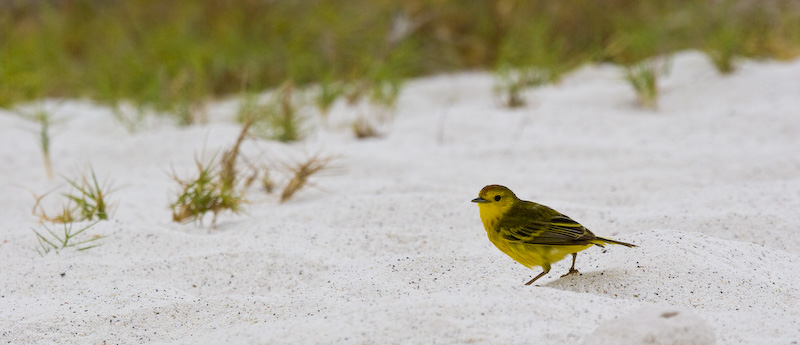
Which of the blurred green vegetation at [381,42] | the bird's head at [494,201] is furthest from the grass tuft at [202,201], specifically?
the blurred green vegetation at [381,42]

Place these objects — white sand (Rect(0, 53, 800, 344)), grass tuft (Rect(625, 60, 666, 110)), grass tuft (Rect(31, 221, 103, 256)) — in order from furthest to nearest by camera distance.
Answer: grass tuft (Rect(625, 60, 666, 110)) < grass tuft (Rect(31, 221, 103, 256)) < white sand (Rect(0, 53, 800, 344))

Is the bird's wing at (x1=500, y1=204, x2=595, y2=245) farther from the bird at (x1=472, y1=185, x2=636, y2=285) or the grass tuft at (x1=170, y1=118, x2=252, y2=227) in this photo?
the grass tuft at (x1=170, y1=118, x2=252, y2=227)

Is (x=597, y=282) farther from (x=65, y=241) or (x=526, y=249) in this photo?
(x=65, y=241)

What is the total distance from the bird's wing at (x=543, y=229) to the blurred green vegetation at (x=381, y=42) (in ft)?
10.9

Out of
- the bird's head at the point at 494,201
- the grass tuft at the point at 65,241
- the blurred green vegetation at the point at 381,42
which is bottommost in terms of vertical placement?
the grass tuft at the point at 65,241

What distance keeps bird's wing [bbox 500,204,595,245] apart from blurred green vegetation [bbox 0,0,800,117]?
10.9 feet

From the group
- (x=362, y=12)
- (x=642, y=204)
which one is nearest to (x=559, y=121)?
(x=642, y=204)

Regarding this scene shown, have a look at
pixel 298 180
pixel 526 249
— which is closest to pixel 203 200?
pixel 298 180

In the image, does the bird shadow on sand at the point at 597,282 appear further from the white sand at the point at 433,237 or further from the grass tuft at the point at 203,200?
the grass tuft at the point at 203,200

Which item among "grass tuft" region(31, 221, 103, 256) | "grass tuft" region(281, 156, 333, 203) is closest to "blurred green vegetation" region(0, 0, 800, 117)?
"grass tuft" region(281, 156, 333, 203)

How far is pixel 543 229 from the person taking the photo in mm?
2359

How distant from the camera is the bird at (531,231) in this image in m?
2.32

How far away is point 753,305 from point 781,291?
0.51 ft

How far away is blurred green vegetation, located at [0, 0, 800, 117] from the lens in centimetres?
595
